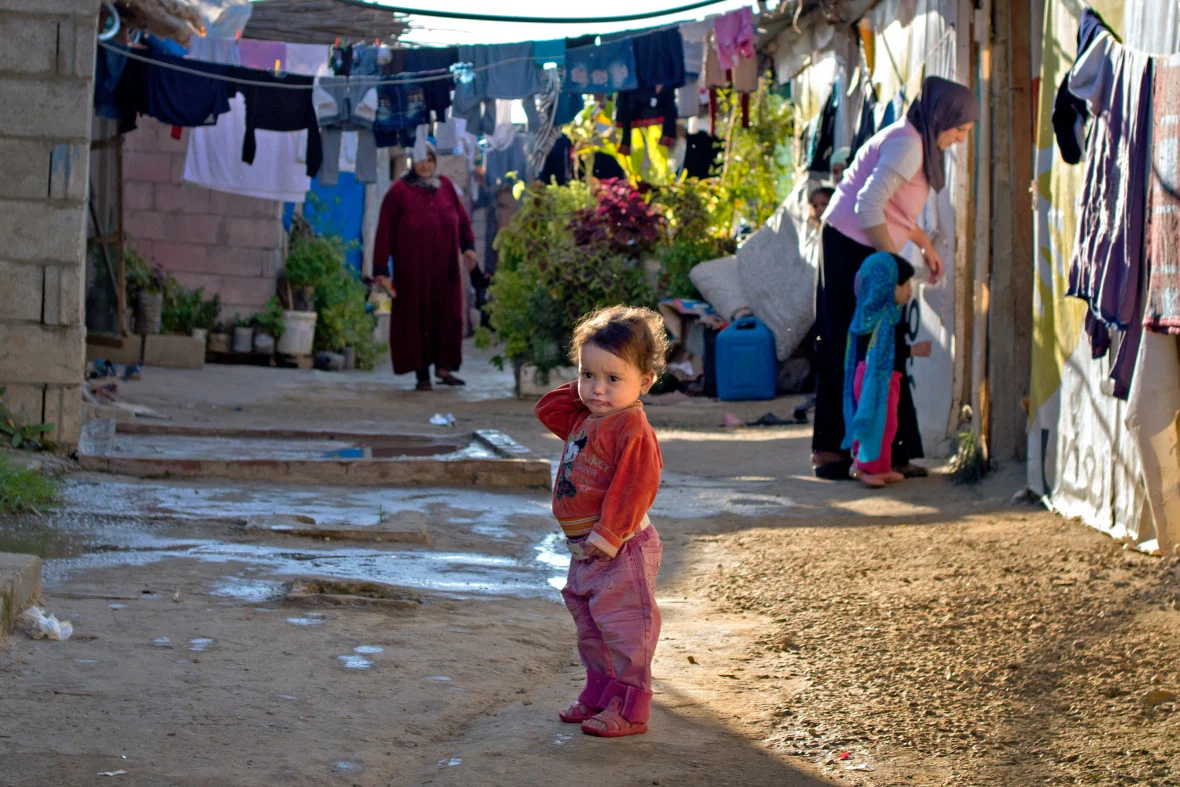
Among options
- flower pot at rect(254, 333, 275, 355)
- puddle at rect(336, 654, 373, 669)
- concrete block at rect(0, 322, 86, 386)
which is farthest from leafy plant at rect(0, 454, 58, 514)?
flower pot at rect(254, 333, 275, 355)

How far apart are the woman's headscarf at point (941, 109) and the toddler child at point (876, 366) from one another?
0.57 meters

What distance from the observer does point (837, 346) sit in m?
6.21

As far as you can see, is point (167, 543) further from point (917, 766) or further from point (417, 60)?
point (417, 60)

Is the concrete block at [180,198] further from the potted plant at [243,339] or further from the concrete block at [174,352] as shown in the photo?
the concrete block at [174,352]

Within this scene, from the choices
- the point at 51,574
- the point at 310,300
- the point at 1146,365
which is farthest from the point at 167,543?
the point at 310,300

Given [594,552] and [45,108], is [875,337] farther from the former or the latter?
[45,108]

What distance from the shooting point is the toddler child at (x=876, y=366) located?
19.3 ft

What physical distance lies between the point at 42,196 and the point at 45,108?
398mm

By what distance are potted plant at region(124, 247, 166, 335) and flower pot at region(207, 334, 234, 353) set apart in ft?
3.27

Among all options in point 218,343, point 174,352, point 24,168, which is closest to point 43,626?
point 24,168

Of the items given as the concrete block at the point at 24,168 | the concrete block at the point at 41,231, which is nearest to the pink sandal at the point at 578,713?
the concrete block at the point at 41,231

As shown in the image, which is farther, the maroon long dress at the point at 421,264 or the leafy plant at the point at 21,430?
the maroon long dress at the point at 421,264

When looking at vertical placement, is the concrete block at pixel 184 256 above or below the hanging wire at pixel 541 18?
below

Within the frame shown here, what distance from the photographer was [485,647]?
3.09 metres
